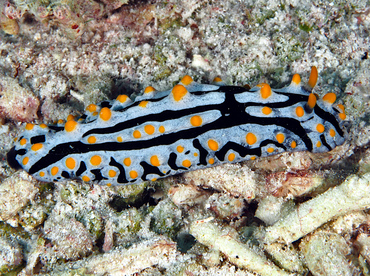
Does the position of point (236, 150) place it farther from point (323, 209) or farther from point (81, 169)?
point (81, 169)

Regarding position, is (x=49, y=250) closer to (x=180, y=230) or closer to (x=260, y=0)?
(x=180, y=230)

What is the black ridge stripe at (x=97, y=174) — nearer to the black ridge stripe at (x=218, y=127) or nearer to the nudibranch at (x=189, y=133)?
the nudibranch at (x=189, y=133)

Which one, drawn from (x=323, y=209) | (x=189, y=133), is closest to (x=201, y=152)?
(x=189, y=133)

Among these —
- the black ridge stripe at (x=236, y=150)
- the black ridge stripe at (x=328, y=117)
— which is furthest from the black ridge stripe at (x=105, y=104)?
the black ridge stripe at (x=328, y=117)

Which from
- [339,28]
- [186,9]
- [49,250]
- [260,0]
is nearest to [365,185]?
[339,28]

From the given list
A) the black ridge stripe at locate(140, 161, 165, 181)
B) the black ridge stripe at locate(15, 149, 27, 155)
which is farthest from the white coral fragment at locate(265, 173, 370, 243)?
the black ridge stripe at locate(15, 149, 27, 155)

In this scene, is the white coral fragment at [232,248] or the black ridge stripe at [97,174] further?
the black ridge stripe at [97,174]

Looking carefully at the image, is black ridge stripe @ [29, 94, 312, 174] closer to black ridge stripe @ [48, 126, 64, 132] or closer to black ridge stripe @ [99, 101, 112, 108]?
black ridge stripe @ [48, 126, 64, 132]
